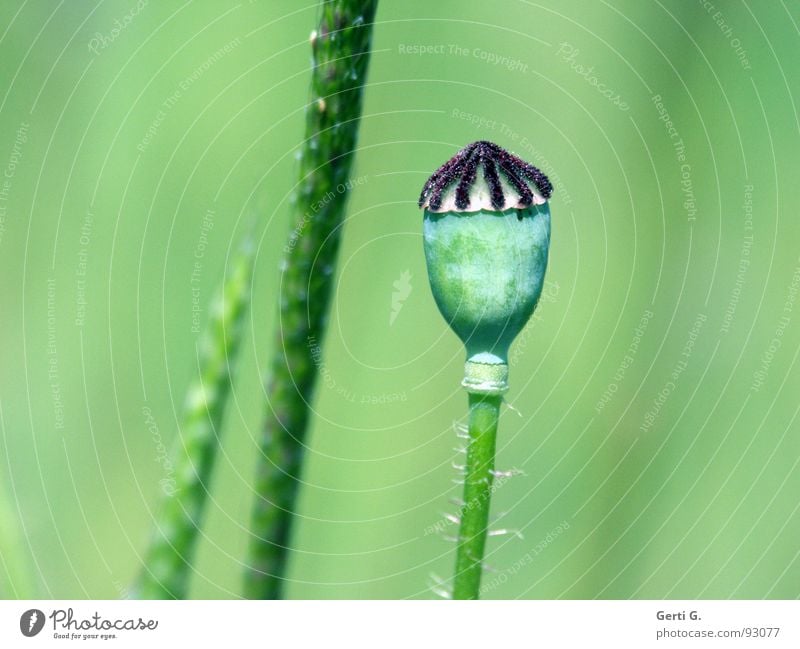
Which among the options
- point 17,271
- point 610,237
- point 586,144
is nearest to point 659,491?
point 610,237

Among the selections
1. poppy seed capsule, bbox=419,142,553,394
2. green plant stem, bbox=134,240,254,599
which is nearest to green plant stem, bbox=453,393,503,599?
poppy seed capsule, bbox=419,142,553,394

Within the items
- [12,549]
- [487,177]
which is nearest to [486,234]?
[487,177]

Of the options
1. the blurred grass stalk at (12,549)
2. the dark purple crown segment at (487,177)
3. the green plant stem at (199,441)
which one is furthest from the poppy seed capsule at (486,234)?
the blurred grass stalk at (12,549)

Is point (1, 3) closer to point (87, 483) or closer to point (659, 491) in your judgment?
point (87, 483)

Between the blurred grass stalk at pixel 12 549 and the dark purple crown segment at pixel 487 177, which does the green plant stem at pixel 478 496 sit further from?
the blurred grass stalk at pixel 12 549

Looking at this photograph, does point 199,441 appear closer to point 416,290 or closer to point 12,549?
point 12,549

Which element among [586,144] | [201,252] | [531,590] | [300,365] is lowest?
[531,590]

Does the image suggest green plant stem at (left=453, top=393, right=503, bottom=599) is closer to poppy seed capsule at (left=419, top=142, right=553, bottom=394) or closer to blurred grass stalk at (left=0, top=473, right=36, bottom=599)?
poppy seed capsule at (left=419, top=142, right=553, bottom=394)
